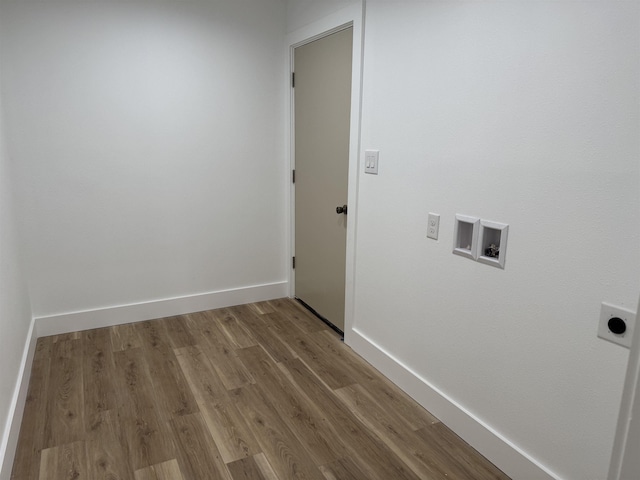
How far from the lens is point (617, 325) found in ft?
4.80

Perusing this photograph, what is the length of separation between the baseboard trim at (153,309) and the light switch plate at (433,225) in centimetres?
192

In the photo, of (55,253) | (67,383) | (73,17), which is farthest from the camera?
(55,253)

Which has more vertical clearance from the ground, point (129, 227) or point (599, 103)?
point (599, 103)

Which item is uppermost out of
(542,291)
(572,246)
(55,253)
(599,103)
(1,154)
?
(599,103)

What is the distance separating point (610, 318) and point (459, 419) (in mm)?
928

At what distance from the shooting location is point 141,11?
2.98 m

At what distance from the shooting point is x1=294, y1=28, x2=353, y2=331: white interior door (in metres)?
2.90

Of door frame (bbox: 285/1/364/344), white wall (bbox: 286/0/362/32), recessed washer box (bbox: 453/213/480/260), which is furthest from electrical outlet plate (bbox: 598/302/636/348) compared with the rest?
white wall (bbox: 286/0/362/32)

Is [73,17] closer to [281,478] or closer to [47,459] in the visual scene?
[47,459]

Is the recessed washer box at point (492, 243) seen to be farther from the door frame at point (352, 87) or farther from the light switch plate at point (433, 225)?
the door frame at point (352, 87)

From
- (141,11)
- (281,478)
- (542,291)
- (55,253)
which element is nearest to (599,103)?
(542,291)

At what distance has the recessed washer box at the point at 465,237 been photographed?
1976 mm

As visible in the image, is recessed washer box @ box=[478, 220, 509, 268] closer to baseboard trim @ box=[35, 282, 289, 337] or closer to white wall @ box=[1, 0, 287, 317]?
white wall @ box=[1, 0, 287, 317]

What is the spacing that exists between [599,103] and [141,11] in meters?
2.77
